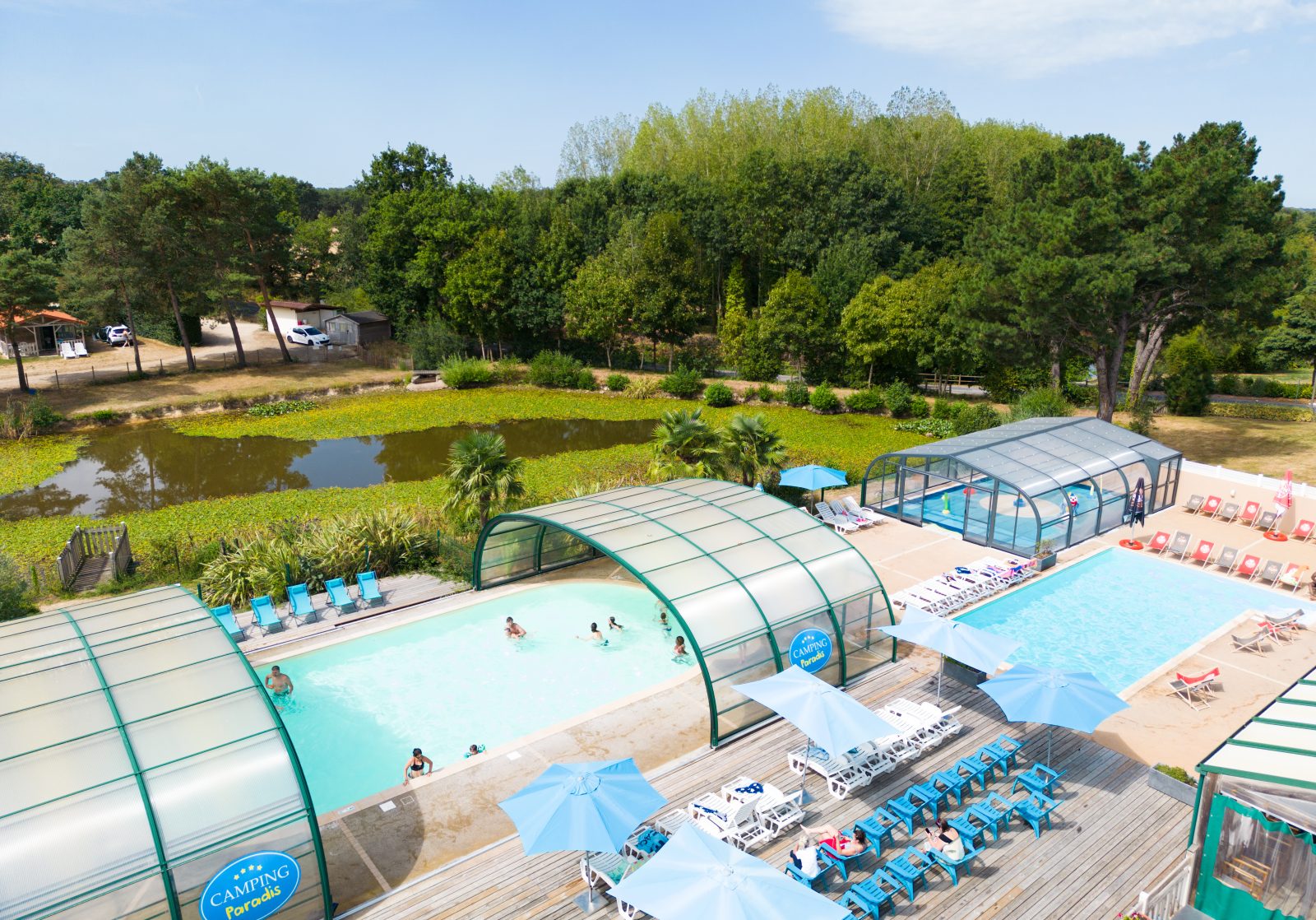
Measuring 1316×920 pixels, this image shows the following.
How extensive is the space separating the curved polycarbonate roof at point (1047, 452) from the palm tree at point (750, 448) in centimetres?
374

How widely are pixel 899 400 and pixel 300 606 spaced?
33.0 metres

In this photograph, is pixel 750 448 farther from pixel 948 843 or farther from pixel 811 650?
pixel 948 843

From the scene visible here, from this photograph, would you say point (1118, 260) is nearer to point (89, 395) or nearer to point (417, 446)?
point (417, 446)

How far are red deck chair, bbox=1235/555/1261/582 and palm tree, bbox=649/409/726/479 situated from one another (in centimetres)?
1446

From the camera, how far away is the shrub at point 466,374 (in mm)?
51812

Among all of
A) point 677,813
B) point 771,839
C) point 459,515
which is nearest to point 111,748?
point 677,813

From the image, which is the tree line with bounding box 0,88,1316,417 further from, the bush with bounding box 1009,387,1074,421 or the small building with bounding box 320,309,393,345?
the small building with bounding box 320,309,393,345

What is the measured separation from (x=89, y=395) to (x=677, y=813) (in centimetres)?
4777

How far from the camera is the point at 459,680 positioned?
56.9ft

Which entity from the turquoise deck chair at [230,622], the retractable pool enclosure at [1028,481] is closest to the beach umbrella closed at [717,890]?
the turquoise deck chair at [230,622]

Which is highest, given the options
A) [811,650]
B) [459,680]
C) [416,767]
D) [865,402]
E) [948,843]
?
[865,402]

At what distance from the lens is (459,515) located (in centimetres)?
2383

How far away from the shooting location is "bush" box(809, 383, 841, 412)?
4503cm

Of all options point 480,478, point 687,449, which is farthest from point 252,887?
point 687,449
